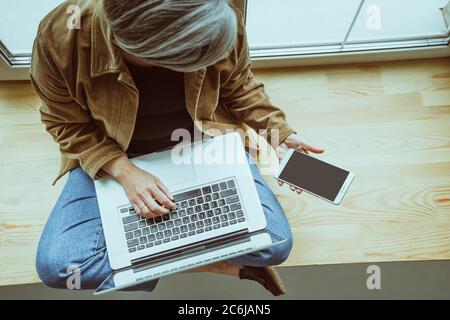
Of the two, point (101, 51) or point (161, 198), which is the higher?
point (101, 51)

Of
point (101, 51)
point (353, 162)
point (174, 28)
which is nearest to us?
point (174, 28)

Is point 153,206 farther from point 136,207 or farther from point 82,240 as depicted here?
point 82,240

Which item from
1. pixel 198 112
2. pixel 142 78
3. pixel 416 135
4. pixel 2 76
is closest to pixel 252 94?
pixel 198 112

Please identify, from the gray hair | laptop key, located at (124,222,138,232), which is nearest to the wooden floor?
laptop key, located at (124,222,138,232)

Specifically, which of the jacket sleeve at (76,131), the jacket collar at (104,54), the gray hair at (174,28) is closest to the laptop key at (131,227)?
the jacket sleeve at (76,131)

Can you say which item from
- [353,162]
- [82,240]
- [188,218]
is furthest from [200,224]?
[353,162]

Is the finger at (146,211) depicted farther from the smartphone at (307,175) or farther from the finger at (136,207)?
the smartphone at (307,175)

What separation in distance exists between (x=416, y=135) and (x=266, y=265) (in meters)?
0.54

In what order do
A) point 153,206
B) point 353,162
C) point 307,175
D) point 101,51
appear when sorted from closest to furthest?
1. point 101,51
2. point 153,206
3. point 307,175
4. point 353,162

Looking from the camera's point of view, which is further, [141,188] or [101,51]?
[141,188]

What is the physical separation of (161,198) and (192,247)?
0.36 feet

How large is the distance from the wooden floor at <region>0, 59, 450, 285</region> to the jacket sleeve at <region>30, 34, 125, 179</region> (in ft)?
0.93

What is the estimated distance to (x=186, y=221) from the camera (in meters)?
0.81
